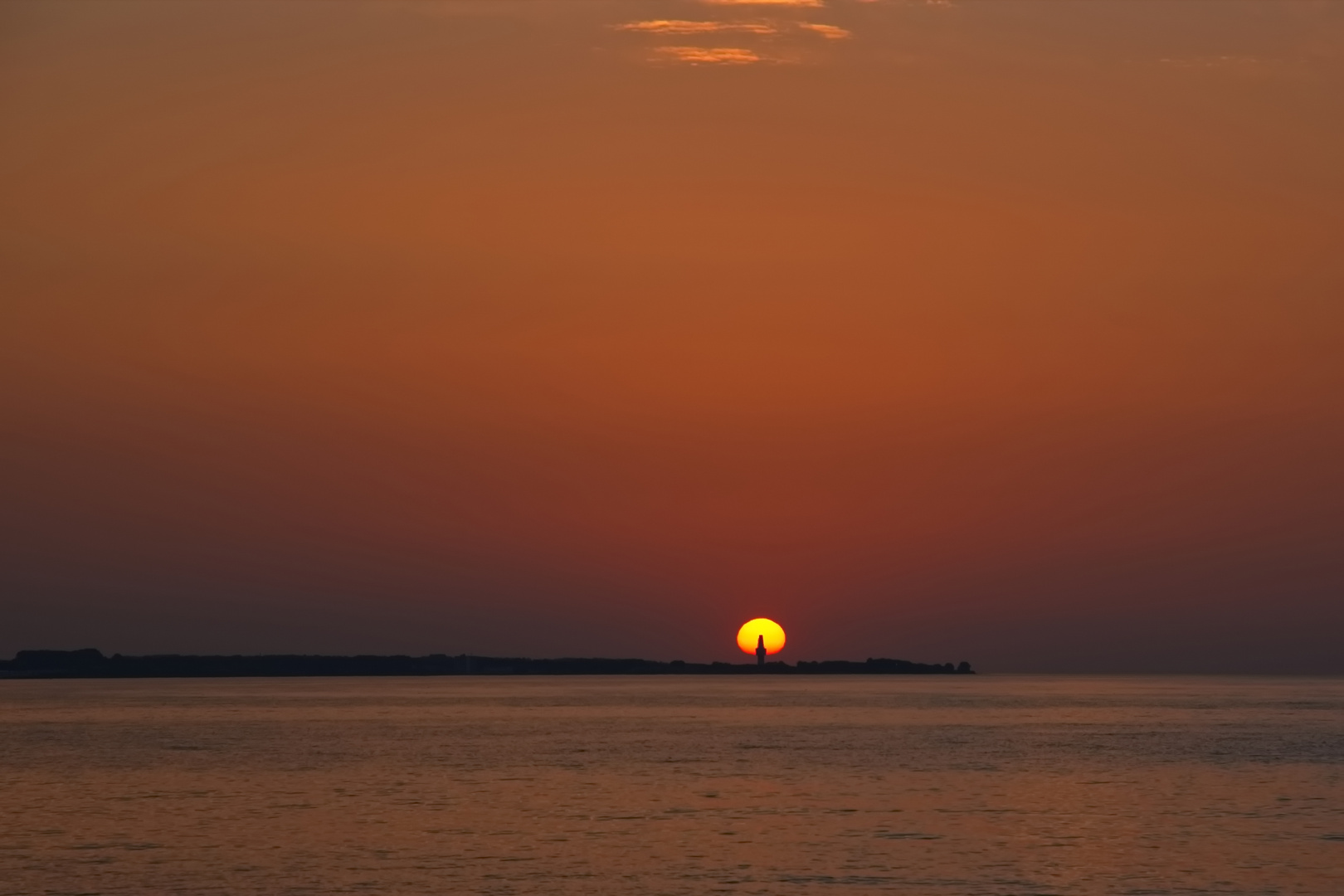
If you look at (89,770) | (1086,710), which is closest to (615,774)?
(89,770)

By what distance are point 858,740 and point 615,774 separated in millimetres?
31435

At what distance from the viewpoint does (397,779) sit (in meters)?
69.9

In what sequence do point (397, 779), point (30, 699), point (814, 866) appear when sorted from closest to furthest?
point (814, 866)
point (397, 779)
point (30, 699)

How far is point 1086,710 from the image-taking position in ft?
539

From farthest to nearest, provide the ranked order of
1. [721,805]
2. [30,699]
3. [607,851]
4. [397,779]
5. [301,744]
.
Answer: [30,699]
[301,744]
[397,779]
[721,805]
[607,851]

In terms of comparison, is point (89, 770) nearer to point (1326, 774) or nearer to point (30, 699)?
point (1326, 774)

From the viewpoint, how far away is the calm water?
4150 cm

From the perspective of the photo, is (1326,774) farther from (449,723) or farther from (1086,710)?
(1086,710)

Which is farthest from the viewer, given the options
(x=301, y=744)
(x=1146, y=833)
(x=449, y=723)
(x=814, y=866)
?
(x=449, y=723)

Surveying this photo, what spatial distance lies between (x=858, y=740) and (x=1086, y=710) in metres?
70.3

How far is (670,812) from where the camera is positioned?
56.0 meters

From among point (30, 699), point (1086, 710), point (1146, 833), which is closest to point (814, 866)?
point (1146, 833)

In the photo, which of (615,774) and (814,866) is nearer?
(814,866)

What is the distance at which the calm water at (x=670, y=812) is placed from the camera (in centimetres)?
4150
